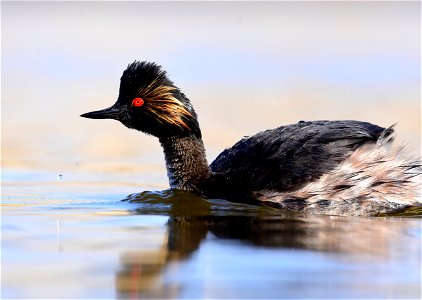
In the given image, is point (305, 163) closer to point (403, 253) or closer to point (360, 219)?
point (360, 219)

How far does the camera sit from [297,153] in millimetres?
8984

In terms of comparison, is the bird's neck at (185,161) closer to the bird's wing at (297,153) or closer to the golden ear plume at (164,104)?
the golden ear plume at (164,104)

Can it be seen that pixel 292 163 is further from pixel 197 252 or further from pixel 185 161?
pixel 197 252

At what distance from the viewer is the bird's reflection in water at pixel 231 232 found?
6.03 metres

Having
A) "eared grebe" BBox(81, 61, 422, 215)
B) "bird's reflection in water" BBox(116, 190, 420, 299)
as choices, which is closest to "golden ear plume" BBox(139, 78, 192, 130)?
"eared grebe" BBox(81, 61, 422, 215)

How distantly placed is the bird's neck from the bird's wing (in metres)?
0.39

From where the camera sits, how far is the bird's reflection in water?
19.8ft

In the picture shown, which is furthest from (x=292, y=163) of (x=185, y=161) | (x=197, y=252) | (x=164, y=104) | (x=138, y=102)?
(x=197, y=252)

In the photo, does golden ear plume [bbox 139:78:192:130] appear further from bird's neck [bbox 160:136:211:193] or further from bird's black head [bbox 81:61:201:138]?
bird's neck [bbox 160:136:211:193]

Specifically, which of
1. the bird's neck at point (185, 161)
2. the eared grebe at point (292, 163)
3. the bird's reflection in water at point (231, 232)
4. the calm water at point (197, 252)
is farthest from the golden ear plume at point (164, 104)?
the calm water at point (197, 252)

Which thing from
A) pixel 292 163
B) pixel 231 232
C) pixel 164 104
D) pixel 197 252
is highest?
pixel 164 104

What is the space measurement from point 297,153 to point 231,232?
1.74m

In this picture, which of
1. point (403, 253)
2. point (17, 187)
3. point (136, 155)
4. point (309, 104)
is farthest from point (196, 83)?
point (403, 253)

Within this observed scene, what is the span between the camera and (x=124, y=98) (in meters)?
9.80
